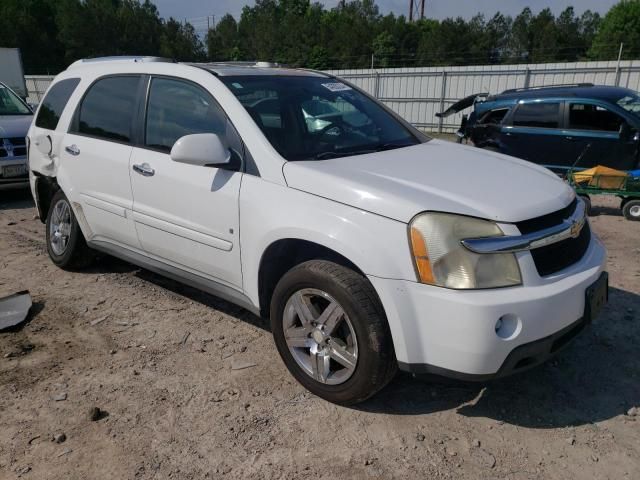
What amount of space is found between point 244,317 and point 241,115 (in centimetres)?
159

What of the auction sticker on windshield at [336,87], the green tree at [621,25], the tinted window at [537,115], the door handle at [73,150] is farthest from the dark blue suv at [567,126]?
the green tree at [621,25]

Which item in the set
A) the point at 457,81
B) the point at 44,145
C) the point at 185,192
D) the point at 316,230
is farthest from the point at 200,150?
the point at 457,81

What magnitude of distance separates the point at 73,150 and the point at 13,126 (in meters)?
4.53

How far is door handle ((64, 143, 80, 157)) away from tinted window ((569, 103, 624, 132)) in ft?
24.2

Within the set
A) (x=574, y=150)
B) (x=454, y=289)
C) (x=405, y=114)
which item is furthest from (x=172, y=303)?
(x=405, y=114)

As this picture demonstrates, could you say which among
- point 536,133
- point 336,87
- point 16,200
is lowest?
point 16,200

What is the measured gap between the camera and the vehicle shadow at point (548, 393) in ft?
9.56

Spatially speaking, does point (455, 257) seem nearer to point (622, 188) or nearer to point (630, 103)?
point (622, 188)

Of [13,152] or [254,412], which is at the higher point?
[13,152]

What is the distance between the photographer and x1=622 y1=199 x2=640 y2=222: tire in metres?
6.98

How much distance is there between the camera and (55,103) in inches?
187

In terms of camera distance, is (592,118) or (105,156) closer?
(105,156)

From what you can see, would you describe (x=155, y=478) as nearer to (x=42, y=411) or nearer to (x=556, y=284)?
(x=42, y=411)

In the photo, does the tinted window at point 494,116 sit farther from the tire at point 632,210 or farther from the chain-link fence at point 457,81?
the chain-link fence at point 457,81
